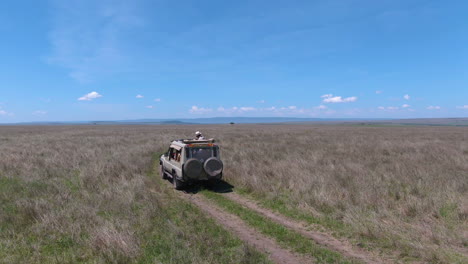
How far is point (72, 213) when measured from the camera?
7.79 metres

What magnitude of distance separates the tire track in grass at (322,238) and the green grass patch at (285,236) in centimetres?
21

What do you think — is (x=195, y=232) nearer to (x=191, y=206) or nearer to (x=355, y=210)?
(x=191, y=206)

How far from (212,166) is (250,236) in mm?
4984

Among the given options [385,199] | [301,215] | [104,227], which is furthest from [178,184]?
[385,199]

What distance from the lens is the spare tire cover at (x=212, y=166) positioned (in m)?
11.5

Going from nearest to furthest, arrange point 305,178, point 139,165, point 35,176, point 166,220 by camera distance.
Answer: point 166,220, point 305,178, point 35,176, point 139,165

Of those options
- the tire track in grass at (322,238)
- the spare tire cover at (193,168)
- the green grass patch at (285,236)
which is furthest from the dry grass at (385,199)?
the spare tire cover at (193,168)

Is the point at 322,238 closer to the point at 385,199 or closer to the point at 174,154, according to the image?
the point at 385,199

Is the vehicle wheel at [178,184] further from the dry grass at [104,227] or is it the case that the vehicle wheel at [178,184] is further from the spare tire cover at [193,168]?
the spare tire cover at [193,168]

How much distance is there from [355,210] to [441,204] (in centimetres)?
264

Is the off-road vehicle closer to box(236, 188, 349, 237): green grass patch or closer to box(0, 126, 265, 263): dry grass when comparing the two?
box(0, 126, 265, 263): dry grass

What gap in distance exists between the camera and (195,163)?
444 inches

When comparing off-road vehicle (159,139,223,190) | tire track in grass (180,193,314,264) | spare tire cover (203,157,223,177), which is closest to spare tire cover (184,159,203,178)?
off-road vehicle (159,139,223,190)

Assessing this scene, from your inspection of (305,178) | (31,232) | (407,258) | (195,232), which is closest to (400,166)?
(305,178)
